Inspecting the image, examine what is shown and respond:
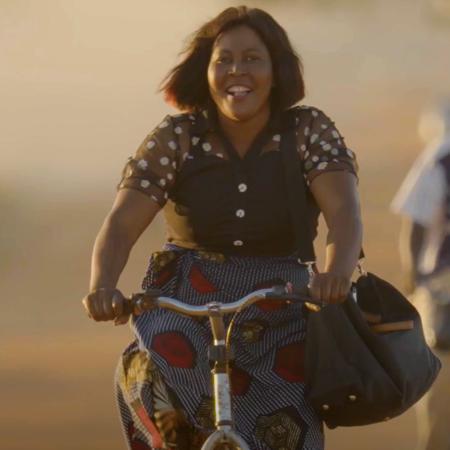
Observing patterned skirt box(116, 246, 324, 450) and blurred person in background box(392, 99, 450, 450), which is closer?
patterned skirt box(116, 246, 324, 450)

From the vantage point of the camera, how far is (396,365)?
775 centimetres

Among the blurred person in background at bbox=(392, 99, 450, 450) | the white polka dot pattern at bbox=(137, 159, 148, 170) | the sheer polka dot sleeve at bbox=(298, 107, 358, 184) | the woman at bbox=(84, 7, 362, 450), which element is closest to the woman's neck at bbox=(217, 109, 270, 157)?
the woman at bbox=(84, 7, 362, 450)

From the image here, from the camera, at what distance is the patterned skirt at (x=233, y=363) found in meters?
Answer: 7.69

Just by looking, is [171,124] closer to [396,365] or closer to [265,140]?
[265,140]

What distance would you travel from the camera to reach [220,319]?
24.2 ft

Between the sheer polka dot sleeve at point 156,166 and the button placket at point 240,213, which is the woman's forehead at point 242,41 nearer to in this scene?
the sheer polka dot sleeve at point 156,166

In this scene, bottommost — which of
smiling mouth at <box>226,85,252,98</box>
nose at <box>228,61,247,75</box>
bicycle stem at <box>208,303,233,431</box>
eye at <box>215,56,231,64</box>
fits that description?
bicycle stem at <box>208,303,233,431</box>

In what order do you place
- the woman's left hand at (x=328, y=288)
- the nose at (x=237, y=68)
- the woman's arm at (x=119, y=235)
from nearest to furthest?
the woman's left hand at (x=328, y=288)
the woman's arm at (x=119, y=235)
the nose at (x=237, y=68)

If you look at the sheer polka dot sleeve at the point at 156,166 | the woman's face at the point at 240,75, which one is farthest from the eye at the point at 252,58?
the sheer polka dot sleeve at the point at 156,166

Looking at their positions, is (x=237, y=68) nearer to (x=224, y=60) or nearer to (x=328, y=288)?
(x=224, y=60)

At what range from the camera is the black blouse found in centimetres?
807

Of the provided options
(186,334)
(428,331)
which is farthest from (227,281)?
(428,331)

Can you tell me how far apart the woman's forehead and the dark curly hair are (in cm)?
2

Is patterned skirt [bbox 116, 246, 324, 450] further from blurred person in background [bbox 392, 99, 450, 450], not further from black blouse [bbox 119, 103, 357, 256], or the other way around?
blurred person in background [bbox 392, 99, 450, 450]
